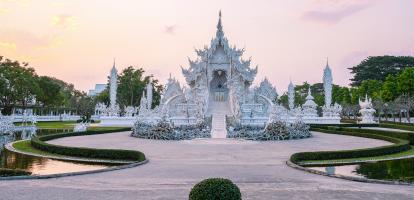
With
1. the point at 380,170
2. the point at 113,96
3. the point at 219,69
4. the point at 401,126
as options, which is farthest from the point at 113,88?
the point at 380,170

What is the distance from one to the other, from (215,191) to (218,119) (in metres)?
27.7

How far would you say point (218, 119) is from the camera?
1373 inches

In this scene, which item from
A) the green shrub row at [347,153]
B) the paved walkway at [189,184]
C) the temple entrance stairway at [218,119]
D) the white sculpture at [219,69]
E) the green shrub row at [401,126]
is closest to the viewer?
the paved walkway at [189,184]

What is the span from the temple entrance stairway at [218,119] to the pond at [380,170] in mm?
14454

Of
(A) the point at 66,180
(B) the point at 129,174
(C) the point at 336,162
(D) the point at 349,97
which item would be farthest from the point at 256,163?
(D) the point at 349,97

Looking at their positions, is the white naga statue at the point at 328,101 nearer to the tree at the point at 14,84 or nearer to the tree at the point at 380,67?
the tree at the point at 380,67

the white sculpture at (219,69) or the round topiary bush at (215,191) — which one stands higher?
the white sculpture at (219,69)

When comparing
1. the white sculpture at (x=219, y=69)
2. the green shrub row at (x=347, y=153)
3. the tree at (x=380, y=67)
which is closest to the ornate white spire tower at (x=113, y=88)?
the white sculpture at (x=219, y=69)

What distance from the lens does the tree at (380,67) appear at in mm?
79819

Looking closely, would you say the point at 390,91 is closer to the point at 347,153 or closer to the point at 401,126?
the point at 401,126

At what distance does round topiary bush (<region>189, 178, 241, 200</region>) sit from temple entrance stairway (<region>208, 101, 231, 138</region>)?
73.2ft

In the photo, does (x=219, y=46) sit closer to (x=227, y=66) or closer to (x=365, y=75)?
(x=227, y=66)

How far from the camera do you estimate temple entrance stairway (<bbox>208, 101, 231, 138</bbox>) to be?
3019cm

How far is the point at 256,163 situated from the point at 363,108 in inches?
1373
